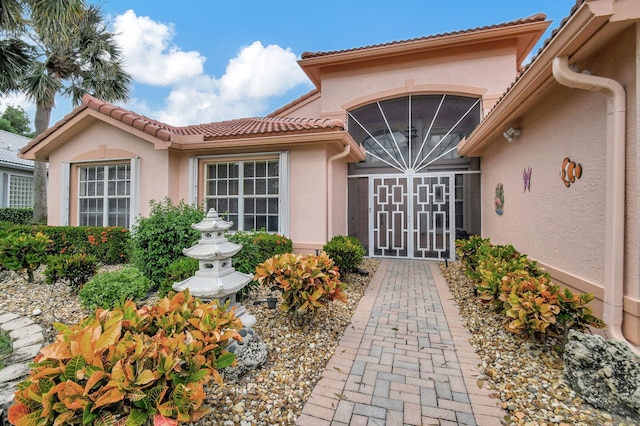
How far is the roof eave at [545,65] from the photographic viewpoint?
9.47 feet

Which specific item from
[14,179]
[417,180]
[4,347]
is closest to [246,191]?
[417,180]

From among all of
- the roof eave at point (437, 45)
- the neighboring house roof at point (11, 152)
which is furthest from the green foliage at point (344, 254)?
the neighboring house roof at point (11, 152)

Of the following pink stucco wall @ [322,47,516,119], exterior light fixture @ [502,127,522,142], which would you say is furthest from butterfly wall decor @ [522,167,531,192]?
pink stucco wall @ [322,47,516,119]

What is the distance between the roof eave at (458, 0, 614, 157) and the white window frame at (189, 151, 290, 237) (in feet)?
16.4

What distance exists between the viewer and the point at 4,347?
11.1 ft

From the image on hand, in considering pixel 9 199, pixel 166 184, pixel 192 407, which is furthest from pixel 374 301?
pixel 9 199

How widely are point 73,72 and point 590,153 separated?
17.5 metres

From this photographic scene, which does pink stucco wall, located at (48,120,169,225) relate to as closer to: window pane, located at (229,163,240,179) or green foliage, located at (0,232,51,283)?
window pane, located at (229,163,240,179)

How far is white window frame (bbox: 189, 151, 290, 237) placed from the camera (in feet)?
25.7

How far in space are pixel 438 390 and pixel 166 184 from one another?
8077 mm

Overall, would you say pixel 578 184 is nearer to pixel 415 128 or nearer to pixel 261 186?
pixel 415 128

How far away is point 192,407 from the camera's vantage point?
176 centimetres

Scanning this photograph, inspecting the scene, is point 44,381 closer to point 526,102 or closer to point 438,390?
point 438,390

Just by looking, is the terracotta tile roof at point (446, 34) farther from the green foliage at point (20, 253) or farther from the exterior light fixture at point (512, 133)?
the green foliage at point (20, 253)
